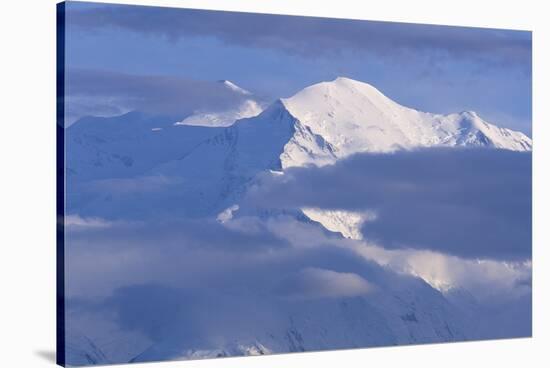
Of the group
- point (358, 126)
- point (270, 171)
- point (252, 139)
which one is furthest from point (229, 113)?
point (358, 126)

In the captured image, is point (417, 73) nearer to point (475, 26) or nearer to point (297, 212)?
point (475, 26)

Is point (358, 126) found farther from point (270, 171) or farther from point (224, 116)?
point (224, 116)

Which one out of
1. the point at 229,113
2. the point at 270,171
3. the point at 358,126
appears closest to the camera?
the point at 229,113

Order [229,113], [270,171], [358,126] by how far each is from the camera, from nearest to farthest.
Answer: [229,113] < [270,171] < [358,126]

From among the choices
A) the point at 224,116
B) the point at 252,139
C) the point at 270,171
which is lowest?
the point at 270,171

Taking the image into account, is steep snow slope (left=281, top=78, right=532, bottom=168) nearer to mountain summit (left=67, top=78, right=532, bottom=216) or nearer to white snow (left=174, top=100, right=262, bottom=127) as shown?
mountain summit (left=67, top=78, right=532, bottom=216)

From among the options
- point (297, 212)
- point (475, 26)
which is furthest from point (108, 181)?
point (475, 26)

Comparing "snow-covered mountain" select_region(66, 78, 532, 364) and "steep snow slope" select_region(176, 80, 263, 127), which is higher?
"steep snow slope" select_region(176, 80, 263, 127)

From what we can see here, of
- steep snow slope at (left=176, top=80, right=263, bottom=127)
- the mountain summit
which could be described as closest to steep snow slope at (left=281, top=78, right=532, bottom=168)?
the mountain summit
